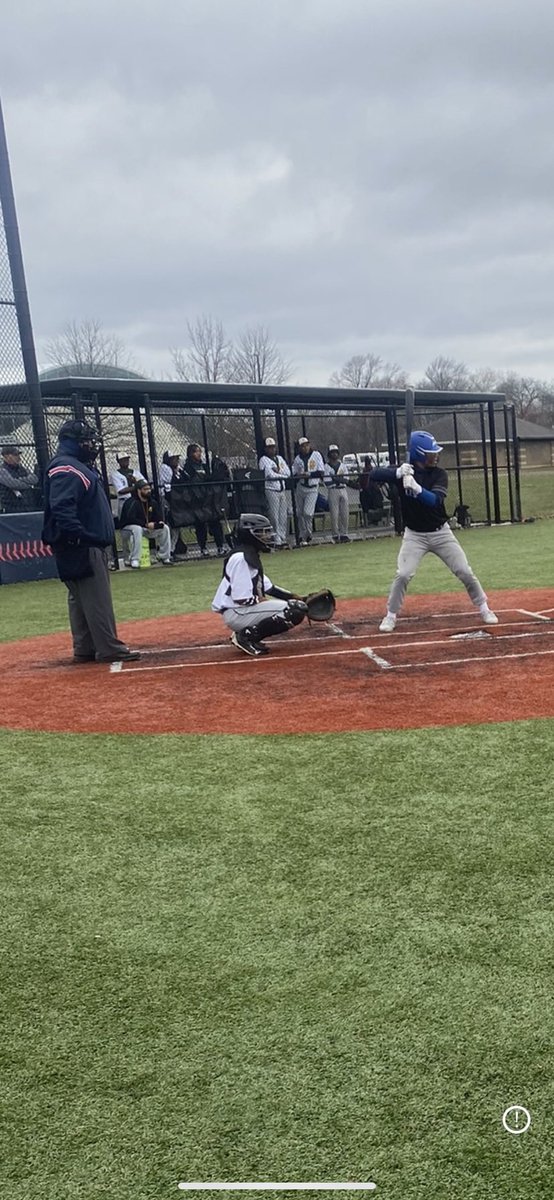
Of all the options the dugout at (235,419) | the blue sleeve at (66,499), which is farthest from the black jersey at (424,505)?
the dugout at (235,419)

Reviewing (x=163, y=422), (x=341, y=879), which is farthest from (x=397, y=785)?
(x=163, y=422)

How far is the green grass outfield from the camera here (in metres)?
2.31

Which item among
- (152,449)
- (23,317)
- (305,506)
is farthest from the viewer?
(305,506)

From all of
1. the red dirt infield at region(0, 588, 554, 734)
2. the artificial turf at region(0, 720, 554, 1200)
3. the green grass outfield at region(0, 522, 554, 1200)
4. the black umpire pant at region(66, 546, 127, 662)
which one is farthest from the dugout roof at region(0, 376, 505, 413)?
the artificial turf at region(0, 720, 554, 1200)

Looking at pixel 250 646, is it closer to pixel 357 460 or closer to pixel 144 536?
pixel 144 536

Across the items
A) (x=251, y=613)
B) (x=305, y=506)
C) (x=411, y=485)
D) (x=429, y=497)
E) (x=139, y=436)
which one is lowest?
(x=251, y=613)

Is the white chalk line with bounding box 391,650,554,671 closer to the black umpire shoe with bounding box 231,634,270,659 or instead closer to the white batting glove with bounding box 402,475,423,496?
the black umpire shoe with bounding box 231,634,270,659

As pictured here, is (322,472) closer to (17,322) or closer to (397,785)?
(17,322)

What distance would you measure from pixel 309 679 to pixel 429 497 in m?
2.35

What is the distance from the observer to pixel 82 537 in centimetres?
864

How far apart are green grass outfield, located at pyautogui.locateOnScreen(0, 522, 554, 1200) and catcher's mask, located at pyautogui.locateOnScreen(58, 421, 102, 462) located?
4093 mm

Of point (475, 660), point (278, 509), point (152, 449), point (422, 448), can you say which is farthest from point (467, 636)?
point (278, 509)

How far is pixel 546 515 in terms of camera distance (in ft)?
86.9

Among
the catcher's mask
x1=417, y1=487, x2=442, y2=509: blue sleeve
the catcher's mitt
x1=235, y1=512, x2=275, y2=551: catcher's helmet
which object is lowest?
the catcher's mitt
